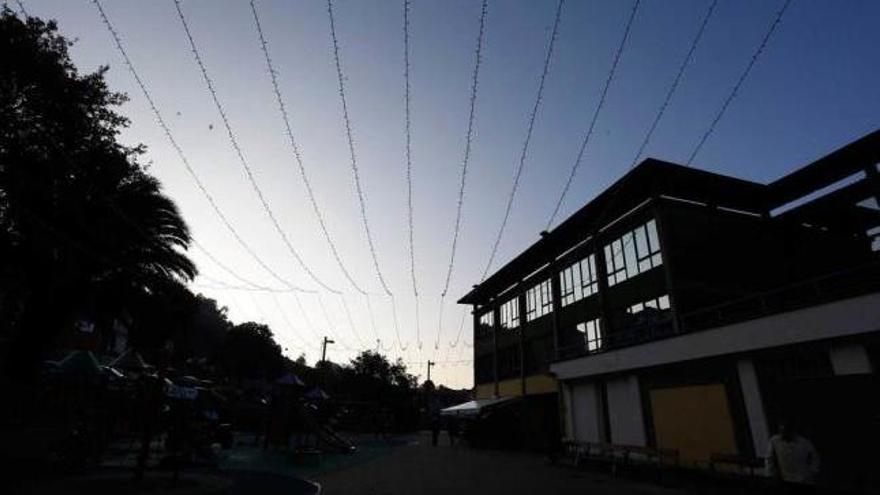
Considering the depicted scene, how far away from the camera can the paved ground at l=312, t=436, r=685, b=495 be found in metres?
13.1

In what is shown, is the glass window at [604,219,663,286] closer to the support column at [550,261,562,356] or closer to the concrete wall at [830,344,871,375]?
the support column at [550,261,562,356]

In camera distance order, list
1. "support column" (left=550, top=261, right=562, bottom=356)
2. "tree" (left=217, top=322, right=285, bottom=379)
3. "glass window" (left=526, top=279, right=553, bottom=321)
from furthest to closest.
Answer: "tree" (left=217, top=322, right=285, bottom=379) → "glass window" (left=526, top=279, right=553, bottom=321) → "support column" (left=550, top=261, right=562, bottom=356)

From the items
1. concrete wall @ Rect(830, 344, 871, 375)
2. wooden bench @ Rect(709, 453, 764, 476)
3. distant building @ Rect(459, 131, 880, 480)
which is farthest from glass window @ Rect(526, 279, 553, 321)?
concrete wall @ Rect(830, 344, 871, 375)

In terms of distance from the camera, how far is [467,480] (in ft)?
50.3

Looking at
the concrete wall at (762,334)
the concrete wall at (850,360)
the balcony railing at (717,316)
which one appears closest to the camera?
the concrete wall at (762,334)

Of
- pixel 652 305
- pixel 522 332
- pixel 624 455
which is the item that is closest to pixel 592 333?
pixel 652 305

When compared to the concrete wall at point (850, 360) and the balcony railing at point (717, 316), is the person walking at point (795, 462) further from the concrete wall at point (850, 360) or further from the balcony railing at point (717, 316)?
the balcony railing at point (717, 316)

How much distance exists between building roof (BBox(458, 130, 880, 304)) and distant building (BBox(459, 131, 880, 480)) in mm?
69

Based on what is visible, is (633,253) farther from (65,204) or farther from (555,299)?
(65,204)

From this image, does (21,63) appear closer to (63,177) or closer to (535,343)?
(63,177)

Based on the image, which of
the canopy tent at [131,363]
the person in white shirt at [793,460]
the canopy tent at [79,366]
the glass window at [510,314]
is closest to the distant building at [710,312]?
the glass window at [510,314]

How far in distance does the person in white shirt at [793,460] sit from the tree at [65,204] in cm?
1917

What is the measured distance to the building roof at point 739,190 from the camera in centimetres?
2047

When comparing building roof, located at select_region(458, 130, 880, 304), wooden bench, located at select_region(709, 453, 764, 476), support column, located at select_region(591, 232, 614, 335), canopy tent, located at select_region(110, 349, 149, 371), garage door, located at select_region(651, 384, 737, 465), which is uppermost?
building roof, located at select_region(458, 130, 880, 304)
